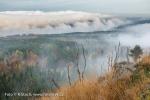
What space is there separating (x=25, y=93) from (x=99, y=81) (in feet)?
5.20

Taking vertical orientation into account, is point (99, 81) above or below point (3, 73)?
above

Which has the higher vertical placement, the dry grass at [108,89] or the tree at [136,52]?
the dry grass at [108,89]

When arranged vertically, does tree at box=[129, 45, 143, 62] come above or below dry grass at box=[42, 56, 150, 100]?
below

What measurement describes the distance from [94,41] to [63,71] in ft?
5.58

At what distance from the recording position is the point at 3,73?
1036 cm

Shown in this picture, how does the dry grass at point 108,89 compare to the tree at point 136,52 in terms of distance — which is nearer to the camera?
the dry grass at point 108,89

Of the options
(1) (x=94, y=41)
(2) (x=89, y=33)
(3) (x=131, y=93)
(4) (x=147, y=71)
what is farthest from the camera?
(2) (x=89, y=33)

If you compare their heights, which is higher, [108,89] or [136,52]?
[108,89]

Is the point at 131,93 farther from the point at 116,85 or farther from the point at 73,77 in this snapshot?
the point at 73,77

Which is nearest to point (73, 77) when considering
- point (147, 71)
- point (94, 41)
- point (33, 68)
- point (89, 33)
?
point (147, 71)

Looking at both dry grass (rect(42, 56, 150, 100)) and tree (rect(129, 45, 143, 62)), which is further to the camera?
tree (rect(129, 45, 143, 62))

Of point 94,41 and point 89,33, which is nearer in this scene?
point 94,41

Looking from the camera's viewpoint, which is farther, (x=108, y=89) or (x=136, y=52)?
(x=136, y=52)

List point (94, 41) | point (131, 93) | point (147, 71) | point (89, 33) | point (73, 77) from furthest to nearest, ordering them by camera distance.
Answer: point (89, 33) → point (94, 41) → point (73, 77) → point (147, 71) → point (131, 93)
